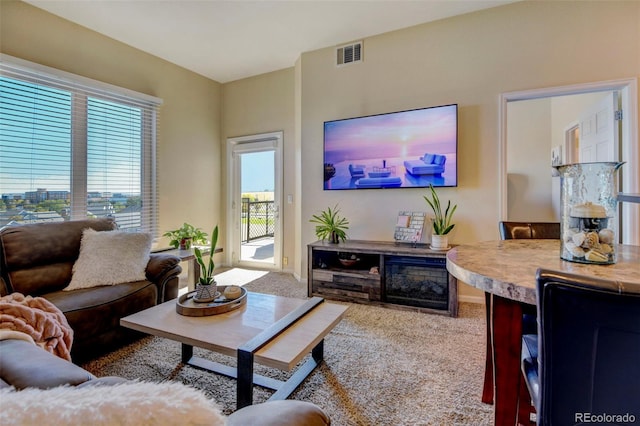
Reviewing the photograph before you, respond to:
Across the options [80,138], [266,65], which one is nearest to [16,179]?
[80,138]

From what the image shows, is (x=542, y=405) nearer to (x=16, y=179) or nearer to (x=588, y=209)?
(x=588, y=209)

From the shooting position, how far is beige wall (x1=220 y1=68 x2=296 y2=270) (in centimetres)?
424

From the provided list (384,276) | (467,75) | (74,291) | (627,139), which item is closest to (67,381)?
(74,291)

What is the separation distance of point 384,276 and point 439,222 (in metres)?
0.74

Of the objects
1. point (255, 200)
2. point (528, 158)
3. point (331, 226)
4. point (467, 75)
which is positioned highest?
point (467, 75)

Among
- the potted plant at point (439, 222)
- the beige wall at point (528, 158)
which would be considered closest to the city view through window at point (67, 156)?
the potted plant at point (439, 222)

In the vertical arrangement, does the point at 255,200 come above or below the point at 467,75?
below

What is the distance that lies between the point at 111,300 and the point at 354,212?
2422 mm

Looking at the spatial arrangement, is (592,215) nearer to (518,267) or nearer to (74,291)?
(518,267)

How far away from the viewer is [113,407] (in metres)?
0.42

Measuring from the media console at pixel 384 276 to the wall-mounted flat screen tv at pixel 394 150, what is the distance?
707mm

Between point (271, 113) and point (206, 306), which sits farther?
point (271, 113)

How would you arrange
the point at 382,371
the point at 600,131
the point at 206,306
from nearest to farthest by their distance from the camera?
the point at 206,306, the point at 382,371, the point at 600,131

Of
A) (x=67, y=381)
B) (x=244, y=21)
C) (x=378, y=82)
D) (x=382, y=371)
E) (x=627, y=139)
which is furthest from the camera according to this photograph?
(x=378, y=82)
